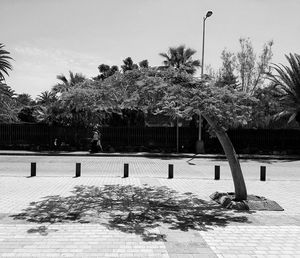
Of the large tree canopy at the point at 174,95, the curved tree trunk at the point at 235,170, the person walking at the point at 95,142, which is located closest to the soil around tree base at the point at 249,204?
Answer: the curved tree trunk at the point at 235,170

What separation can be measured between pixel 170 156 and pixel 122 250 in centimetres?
1917

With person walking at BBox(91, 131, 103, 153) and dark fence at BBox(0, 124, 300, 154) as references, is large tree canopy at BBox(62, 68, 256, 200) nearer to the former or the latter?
person walking at BBox(91, 131, 103, 153)

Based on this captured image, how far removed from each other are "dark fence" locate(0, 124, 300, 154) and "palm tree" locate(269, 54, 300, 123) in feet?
8.20

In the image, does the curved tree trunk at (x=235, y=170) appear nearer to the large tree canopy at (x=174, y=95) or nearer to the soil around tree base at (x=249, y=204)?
the large tree canopy at (x=174, y=95)

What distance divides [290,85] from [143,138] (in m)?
11.9

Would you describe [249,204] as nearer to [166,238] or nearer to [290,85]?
[166,238]

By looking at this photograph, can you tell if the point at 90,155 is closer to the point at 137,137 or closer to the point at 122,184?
the point at 137,137

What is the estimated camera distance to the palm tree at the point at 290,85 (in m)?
26.0

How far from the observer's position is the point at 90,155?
77.0 feet

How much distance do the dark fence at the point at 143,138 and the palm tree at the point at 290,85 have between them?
2500mm

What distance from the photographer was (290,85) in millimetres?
26156

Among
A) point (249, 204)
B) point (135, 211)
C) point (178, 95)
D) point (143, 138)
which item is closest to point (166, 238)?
point (135, 211)

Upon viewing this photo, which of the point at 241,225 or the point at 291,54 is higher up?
the point at 291,54

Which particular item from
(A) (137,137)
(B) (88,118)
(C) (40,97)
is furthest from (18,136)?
(C) (40,97)
